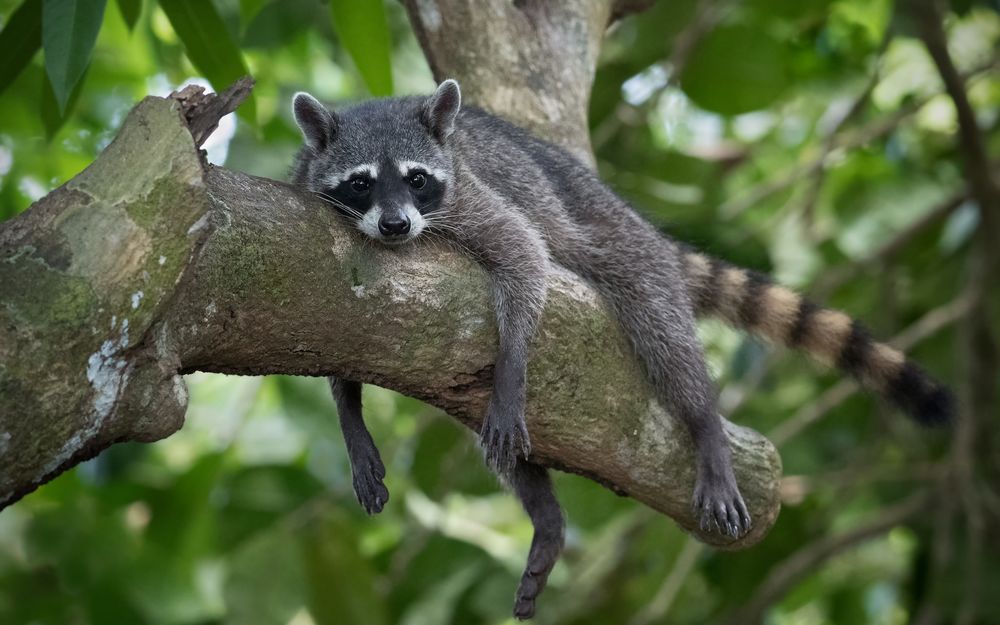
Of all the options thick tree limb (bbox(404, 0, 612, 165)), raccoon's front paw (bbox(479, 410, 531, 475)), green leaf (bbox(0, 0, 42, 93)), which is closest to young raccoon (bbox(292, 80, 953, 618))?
raccoon's front paw (bbox(479, 410, 531, 475))

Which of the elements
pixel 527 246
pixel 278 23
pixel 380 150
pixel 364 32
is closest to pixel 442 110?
pixel 380 150

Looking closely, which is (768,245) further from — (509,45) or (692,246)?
(509,45)

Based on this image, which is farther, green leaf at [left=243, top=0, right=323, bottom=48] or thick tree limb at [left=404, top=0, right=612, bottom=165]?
green leaf at [left=243, top=0, right=323, bottom=48]

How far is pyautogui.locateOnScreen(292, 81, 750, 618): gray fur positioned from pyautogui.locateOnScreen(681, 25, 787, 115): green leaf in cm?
197

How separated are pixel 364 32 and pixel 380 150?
0.51 meters

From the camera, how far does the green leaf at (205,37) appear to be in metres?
4.79

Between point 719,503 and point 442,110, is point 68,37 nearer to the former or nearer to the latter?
point 442,110

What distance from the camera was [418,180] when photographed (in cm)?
508

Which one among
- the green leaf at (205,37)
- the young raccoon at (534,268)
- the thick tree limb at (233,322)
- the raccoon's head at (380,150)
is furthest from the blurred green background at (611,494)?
the thick tree limb at (233,322)

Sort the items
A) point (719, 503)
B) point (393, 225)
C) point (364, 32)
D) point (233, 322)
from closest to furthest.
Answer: point (233, 322), point (393, 225), point (719, 503), point (364, 32)

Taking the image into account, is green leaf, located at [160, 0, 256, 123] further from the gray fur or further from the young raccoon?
the gray fur

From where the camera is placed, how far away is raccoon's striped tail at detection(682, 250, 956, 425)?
17.6 feet

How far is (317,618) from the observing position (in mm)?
6828

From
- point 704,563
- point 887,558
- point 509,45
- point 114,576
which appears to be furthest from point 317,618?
point 887,558
